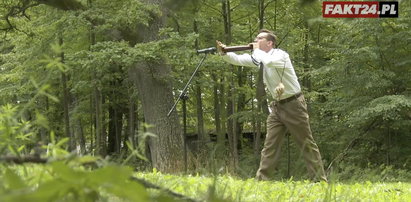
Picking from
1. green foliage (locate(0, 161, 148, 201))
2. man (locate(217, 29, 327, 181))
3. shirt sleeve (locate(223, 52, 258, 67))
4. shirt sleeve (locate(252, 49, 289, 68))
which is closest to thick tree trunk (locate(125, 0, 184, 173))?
shirt sleeve (locate(223, 52, 258, 67))

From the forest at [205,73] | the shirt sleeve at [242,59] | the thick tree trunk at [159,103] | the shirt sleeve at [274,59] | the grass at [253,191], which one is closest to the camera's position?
the grass at [253,191]

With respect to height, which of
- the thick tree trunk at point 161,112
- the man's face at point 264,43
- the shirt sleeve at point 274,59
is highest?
the man's face at point 264,43

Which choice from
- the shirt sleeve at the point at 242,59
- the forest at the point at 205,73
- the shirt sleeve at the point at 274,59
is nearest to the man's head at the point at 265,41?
the shirt sleeve at the point at 242,59

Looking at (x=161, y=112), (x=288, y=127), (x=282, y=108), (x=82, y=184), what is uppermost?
(x=82, y=184)

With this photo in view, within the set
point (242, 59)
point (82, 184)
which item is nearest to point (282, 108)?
point (242, 59)

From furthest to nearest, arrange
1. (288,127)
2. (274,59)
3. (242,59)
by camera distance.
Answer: (242,59), (288,127), (274,59)

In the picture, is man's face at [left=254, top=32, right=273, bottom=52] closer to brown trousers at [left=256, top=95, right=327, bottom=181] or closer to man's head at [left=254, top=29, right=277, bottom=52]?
man's head at [left=254, top=29, right=277, bottom=52]

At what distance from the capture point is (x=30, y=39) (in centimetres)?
1424

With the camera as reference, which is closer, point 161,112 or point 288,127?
point 288,127

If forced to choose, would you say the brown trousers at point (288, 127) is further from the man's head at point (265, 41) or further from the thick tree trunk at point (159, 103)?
the thick tree trunk at point (159, 103)

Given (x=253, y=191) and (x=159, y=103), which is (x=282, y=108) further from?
(x=159, y=103)

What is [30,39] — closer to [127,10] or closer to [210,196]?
[127,10]

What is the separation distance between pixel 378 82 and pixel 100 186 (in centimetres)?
1533

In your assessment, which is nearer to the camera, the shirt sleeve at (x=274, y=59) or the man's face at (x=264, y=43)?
the shirt sleeve at (x=274, y=59)
